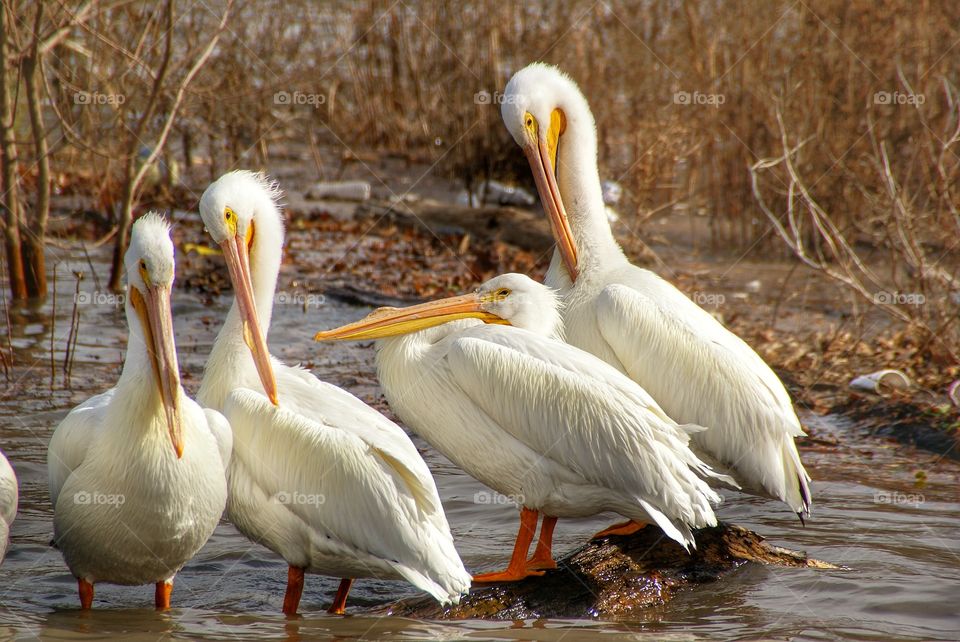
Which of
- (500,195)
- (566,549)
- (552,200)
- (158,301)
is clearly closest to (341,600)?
(566,549)

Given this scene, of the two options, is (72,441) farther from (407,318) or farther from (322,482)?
(407,318)

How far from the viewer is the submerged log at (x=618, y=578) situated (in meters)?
3.84

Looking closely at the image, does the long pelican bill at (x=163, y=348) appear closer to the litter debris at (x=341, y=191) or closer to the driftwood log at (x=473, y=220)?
the driftwood log at (x=473, y=220)

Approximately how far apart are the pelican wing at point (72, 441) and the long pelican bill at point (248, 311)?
484 mm

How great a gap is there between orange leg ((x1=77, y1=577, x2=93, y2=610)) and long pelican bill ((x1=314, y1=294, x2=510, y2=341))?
3.81ft

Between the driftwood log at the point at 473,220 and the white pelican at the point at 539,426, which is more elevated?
the driftwood log at the point at 473,220

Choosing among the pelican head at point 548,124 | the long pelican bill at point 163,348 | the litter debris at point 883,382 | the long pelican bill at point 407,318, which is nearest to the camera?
the long pelican bill at point 163,348

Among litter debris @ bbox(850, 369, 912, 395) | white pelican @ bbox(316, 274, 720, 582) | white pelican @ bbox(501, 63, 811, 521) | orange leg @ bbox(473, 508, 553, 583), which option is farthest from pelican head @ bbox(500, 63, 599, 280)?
litter debris @ bbox(850, 369, 912, 395)

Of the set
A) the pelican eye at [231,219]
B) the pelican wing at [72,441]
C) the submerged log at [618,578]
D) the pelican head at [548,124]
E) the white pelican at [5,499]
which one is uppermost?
the pelican head at [548,124]

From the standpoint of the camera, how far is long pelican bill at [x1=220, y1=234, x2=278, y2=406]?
3.85m

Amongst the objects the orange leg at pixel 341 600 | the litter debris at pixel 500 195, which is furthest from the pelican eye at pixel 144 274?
the litter debris at pixel 500 195

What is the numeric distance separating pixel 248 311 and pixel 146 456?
664 mm

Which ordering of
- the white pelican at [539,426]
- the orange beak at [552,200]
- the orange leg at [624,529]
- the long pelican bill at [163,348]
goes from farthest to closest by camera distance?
the orange beak at [552,200]
the orange leg at [624,529]
the white pelican at [539,426]
the long pelican bill at [163,348]

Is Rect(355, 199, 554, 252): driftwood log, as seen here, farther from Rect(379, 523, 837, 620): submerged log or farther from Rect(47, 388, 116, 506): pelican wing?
Rect(47, 388, 116, 506): pelican wing
